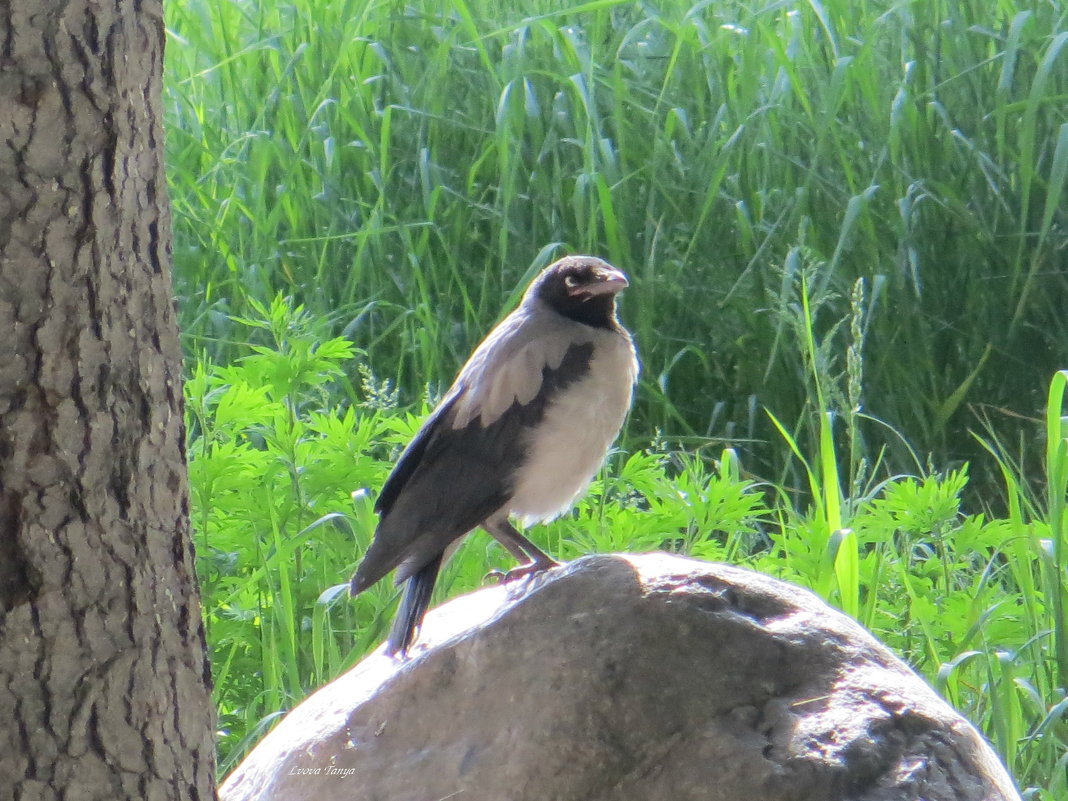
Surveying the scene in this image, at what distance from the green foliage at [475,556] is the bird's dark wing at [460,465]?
0.47m

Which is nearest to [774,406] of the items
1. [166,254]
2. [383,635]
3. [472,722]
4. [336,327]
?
[336,327]

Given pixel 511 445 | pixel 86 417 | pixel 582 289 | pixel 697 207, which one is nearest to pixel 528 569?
pixel 511 445

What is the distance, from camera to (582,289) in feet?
12.5

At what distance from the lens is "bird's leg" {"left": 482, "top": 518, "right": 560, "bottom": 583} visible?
3543 millimetres

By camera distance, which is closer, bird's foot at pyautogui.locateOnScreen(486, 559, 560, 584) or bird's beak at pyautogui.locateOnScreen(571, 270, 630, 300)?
bird's foot at pyautogui.locateOnScreen(486, 559, 560, 584)

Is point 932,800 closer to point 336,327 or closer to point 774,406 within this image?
point 774,406

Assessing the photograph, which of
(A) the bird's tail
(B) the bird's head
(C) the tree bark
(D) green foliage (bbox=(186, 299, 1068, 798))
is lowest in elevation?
(D) green foliage (bbox=(186, 299, 1068, 798))

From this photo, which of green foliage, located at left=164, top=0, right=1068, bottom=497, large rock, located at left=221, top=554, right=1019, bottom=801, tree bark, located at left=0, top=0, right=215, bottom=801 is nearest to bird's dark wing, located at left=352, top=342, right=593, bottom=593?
large rock, located at left=221, top=554, right=1019, bottom=801

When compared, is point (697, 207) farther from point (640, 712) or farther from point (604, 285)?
point (640, 712)

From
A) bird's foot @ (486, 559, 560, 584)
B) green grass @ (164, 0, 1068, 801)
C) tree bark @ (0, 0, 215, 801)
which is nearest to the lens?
tree bark @ (0, 0, 215, 801)

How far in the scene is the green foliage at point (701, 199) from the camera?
19.0ft

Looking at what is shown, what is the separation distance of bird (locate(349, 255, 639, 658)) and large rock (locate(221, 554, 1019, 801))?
31 cm

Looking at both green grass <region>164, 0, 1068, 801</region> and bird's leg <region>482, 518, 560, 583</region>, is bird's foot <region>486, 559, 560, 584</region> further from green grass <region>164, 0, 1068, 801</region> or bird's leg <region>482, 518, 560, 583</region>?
green grass <region>164, 0, 1068, 801</region>

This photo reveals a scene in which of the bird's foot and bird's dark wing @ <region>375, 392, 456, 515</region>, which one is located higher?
bird's dark wing @ <region>375, 392, 456, 515</region>
